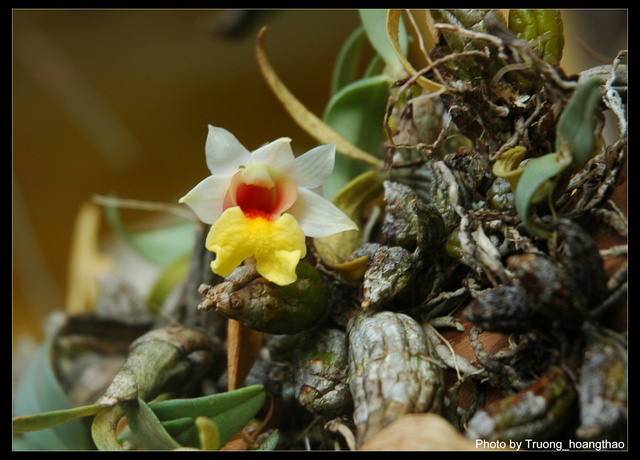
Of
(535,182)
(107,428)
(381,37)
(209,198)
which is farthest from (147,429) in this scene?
(381,37)

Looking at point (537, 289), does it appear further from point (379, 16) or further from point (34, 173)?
point (34, 173)

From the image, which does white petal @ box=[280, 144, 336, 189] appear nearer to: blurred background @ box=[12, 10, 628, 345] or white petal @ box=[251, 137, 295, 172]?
white petal @ box=[251, 137, 295, 172]

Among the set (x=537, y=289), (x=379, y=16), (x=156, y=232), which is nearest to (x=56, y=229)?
(x=156, y=232)

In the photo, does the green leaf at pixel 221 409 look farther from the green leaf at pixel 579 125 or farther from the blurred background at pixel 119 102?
the blurred background at pixel 119 102

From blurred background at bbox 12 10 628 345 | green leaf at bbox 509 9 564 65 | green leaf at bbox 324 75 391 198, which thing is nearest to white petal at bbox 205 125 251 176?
green leaf at bbox 324 75 391 198

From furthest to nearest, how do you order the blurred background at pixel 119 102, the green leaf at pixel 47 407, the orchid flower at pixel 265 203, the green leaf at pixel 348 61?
1. the blurred background at pixel 119 102
2. the green leaf at pixel 348 61
3. the green leaf at pixel 47 407
4. the orchid flower at pixel 265 203

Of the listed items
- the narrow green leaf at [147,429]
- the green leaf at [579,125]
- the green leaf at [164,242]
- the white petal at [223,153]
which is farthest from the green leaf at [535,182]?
the green leaf at [164,242]
